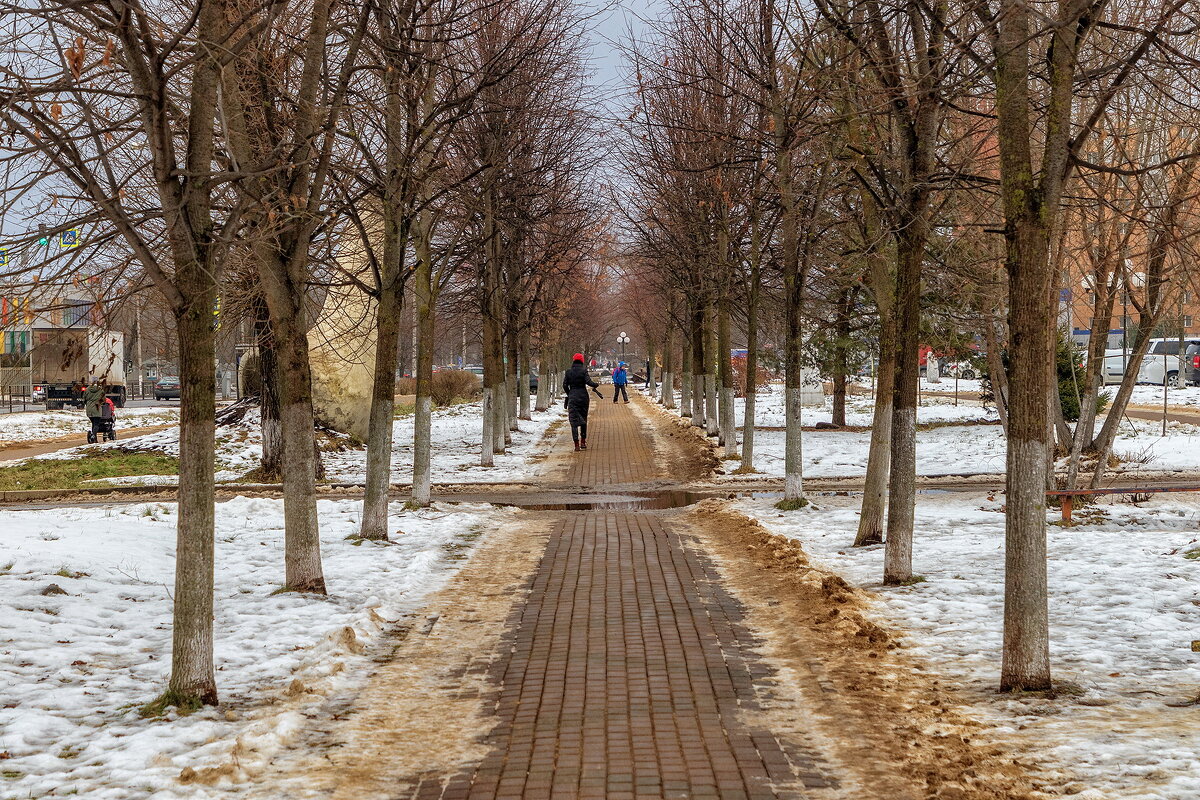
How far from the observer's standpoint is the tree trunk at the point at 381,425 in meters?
12.2

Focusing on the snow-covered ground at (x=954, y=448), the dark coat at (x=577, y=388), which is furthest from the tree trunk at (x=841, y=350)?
the dark coat at (x=577, y=388)

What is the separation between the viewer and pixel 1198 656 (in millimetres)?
6711

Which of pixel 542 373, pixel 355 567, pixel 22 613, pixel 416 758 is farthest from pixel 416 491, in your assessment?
pixel 542 373

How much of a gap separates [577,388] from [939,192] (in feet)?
40.8

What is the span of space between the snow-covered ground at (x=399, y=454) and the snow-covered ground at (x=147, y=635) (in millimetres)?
7345

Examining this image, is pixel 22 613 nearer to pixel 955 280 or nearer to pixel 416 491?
pixel 416 491

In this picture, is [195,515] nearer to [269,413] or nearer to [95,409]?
[269,413]

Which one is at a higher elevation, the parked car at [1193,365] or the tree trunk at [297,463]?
the parked car at [1193,365]

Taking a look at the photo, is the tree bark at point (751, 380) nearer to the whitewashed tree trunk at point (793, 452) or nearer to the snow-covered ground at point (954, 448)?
the snow-covered ground at point (954, 448)

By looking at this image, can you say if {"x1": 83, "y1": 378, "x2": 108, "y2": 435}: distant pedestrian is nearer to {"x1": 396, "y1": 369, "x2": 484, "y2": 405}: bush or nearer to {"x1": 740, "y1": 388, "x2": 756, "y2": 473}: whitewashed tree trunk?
{"x1": 740, "y1": 388, "x2": 756, "y2": 473}: whitewashed tree trunk

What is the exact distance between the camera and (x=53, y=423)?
3559 centimetres

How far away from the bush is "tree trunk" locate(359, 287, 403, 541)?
31.4m

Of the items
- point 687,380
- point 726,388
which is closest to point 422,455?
point 726,388

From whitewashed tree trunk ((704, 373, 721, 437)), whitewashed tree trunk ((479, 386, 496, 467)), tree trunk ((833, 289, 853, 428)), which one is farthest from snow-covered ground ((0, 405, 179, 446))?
tree trunk ((833, 289, 853, 428))
